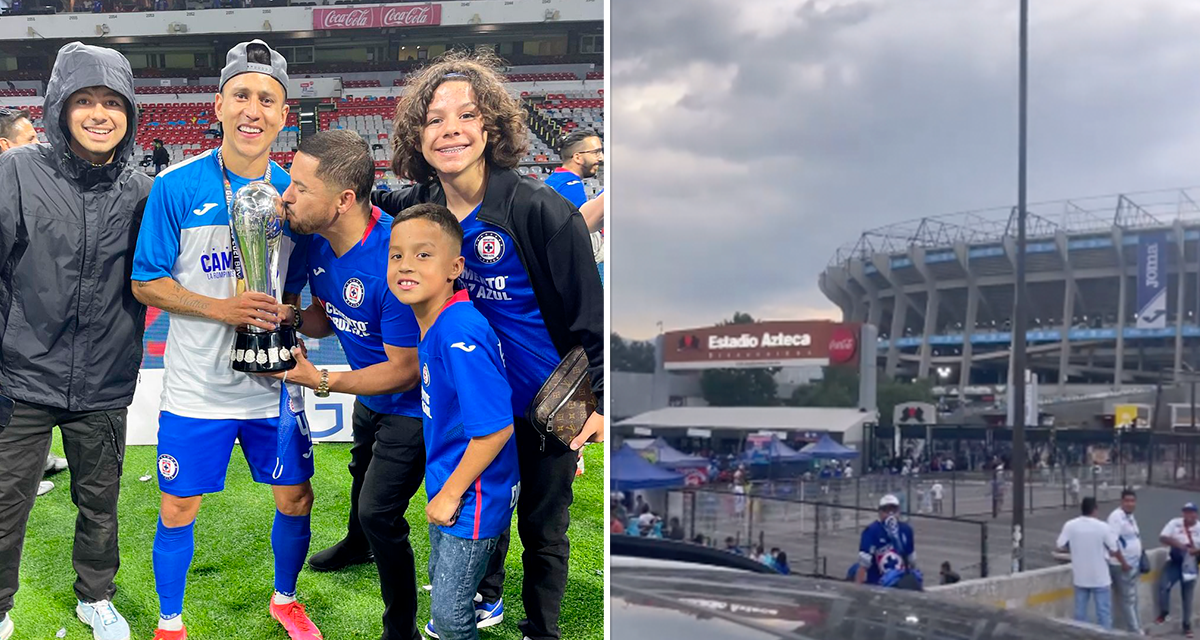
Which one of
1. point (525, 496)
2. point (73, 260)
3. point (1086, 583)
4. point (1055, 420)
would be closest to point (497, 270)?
point (525, 496)

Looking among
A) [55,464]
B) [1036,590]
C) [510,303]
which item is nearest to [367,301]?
[510,303]

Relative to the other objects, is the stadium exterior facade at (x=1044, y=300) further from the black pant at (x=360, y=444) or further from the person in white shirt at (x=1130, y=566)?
the black pant at (x=360, y=444)

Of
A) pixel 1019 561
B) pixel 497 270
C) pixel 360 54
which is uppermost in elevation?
pixel 360 54

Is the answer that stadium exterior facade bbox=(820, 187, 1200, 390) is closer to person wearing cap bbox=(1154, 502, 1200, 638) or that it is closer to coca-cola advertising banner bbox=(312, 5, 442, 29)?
person wearing cap bbox=(1154, 502, 1200, 638)

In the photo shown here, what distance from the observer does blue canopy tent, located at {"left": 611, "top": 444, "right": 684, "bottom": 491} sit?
750cm

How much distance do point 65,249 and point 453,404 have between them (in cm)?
92

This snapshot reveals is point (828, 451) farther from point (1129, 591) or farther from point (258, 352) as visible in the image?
point (258, 352)

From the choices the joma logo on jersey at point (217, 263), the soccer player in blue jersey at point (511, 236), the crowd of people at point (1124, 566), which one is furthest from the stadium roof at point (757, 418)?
the joma logo on jersey at point (217, 263)

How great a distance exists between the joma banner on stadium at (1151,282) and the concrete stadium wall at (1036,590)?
6.30ft

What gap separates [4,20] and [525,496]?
1.71 meters

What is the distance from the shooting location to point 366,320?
151 cm

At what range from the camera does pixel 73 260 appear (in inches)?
60.6

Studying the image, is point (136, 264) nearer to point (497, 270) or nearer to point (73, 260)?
point (73, 260)

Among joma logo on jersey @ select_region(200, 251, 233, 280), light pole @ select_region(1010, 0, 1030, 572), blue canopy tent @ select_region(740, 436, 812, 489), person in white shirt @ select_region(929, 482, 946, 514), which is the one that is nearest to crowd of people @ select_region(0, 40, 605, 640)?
joma logo on jersey @ select_region(200, 251, 233, 280)
